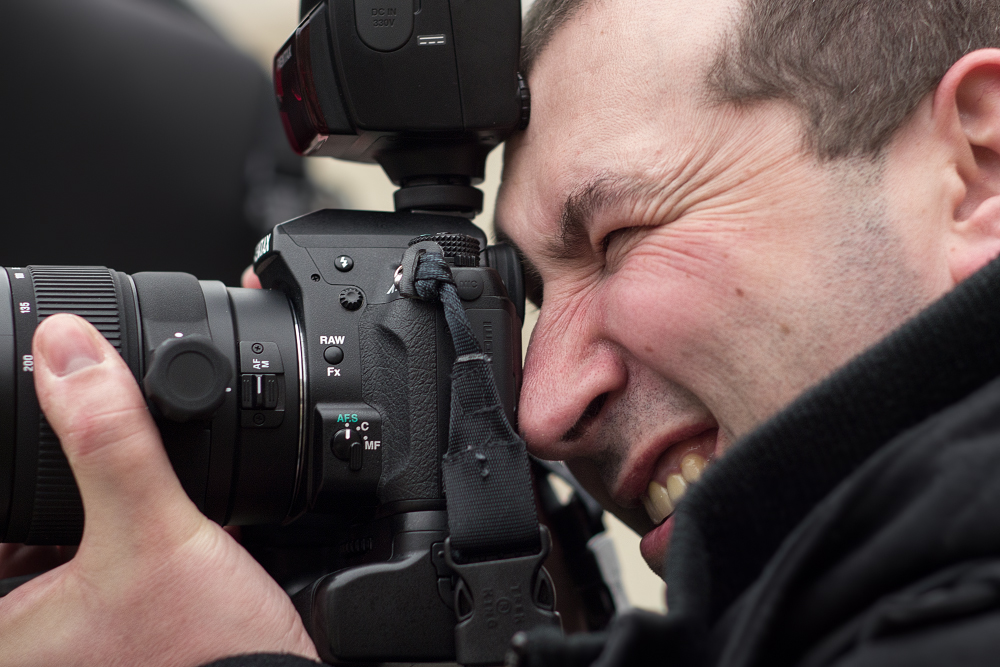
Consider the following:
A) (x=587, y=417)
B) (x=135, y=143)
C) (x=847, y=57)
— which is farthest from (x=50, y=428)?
(x=135, y=143)

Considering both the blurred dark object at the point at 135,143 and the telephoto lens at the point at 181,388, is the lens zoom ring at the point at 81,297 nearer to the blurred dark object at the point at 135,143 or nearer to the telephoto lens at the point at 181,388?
the telephoto lens at the point at 181,388

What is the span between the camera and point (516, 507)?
0.70m

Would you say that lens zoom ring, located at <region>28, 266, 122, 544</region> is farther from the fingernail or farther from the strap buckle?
the strap buckle

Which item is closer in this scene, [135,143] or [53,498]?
[53,498]

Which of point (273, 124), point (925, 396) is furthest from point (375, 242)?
point (273, 124)

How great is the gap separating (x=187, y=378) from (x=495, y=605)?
10.8 inches

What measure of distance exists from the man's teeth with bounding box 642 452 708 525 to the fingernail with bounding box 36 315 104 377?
45cm

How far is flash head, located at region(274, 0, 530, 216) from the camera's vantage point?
0.79 meters

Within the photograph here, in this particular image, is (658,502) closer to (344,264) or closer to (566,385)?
(566,385)

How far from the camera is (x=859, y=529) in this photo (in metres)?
0.44

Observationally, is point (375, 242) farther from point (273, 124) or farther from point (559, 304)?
point (273, 124)

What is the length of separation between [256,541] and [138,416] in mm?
283

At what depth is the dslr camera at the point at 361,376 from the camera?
2.22 ft

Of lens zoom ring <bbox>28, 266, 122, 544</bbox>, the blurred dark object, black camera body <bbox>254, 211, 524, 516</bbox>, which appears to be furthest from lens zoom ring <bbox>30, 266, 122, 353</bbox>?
the blurred dark object
